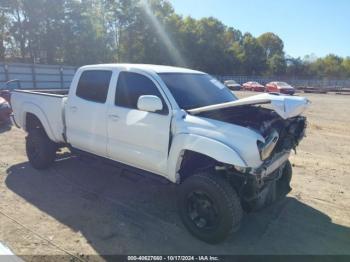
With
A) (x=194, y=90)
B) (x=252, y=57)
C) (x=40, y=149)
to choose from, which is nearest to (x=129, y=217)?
(x=194, y=90)

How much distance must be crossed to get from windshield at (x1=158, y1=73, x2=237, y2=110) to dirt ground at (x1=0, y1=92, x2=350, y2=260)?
1.22 meters

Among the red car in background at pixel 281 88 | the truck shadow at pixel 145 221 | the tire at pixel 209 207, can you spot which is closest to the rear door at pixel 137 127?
the truck shadow at pixel 145 221

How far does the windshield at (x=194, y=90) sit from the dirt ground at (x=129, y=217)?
122cm

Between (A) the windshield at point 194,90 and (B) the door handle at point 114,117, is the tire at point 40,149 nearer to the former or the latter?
(B) the door handle at point 114,117

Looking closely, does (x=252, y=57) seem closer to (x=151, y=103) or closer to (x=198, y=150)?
(x=151, y=103)

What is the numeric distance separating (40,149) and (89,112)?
1623mm

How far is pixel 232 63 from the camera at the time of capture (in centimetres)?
6700

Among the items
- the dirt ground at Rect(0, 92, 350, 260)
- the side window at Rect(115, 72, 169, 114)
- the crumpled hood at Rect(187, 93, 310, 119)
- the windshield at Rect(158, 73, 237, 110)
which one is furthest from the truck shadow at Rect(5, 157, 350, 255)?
the crumpled hood at Rect(187, 93, 310, 119)

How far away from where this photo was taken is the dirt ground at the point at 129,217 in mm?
3834

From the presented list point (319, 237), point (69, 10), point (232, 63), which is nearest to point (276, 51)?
point (232, 63)

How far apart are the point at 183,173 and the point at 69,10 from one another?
44.5 m

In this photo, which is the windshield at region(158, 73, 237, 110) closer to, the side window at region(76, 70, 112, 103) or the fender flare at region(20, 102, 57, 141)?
the side window at region(76, 70, 112, 103)

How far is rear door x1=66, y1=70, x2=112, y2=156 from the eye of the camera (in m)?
5.06

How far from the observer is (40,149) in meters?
6.17
